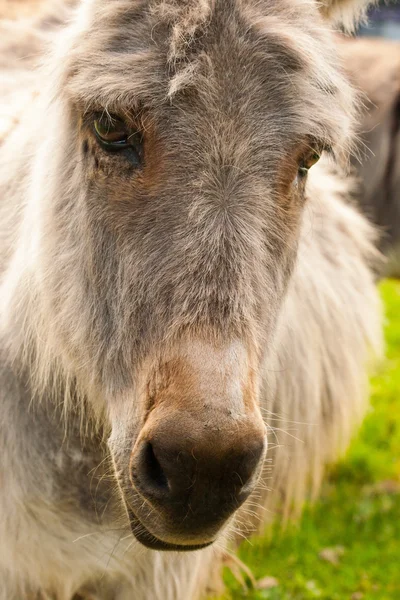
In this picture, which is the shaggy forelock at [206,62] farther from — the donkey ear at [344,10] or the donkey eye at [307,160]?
the donkey ear at [344,10]

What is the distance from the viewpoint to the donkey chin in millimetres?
1824

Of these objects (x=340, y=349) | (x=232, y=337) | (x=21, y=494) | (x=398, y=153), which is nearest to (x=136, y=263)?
(x=232, y=337)

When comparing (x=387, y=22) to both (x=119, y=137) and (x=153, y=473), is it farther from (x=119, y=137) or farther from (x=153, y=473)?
(x=153, y=473)

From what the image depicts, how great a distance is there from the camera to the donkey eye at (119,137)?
7.17ft

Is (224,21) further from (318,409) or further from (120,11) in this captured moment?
(318,409)

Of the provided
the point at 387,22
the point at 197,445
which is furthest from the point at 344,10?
the point at 387,22

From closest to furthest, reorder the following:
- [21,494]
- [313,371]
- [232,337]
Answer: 1. [232,337]
2. [21,494]
3. [313,371]

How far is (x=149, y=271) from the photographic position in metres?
2.12

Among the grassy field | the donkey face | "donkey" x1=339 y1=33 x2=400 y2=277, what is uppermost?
the donkey face

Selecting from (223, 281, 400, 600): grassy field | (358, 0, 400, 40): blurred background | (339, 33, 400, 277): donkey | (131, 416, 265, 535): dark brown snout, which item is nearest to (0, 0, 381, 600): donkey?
(131, 416, 265, 535): dark brown snout

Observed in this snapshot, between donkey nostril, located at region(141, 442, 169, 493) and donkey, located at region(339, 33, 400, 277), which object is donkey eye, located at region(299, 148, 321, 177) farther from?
donkey, located at region(339, 33, 400, 277)

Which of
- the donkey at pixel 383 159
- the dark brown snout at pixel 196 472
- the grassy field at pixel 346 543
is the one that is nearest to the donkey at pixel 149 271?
the dark brown snout at pixel 196 472

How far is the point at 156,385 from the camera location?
1.97 m

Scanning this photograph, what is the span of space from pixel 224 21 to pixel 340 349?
2166 mm
